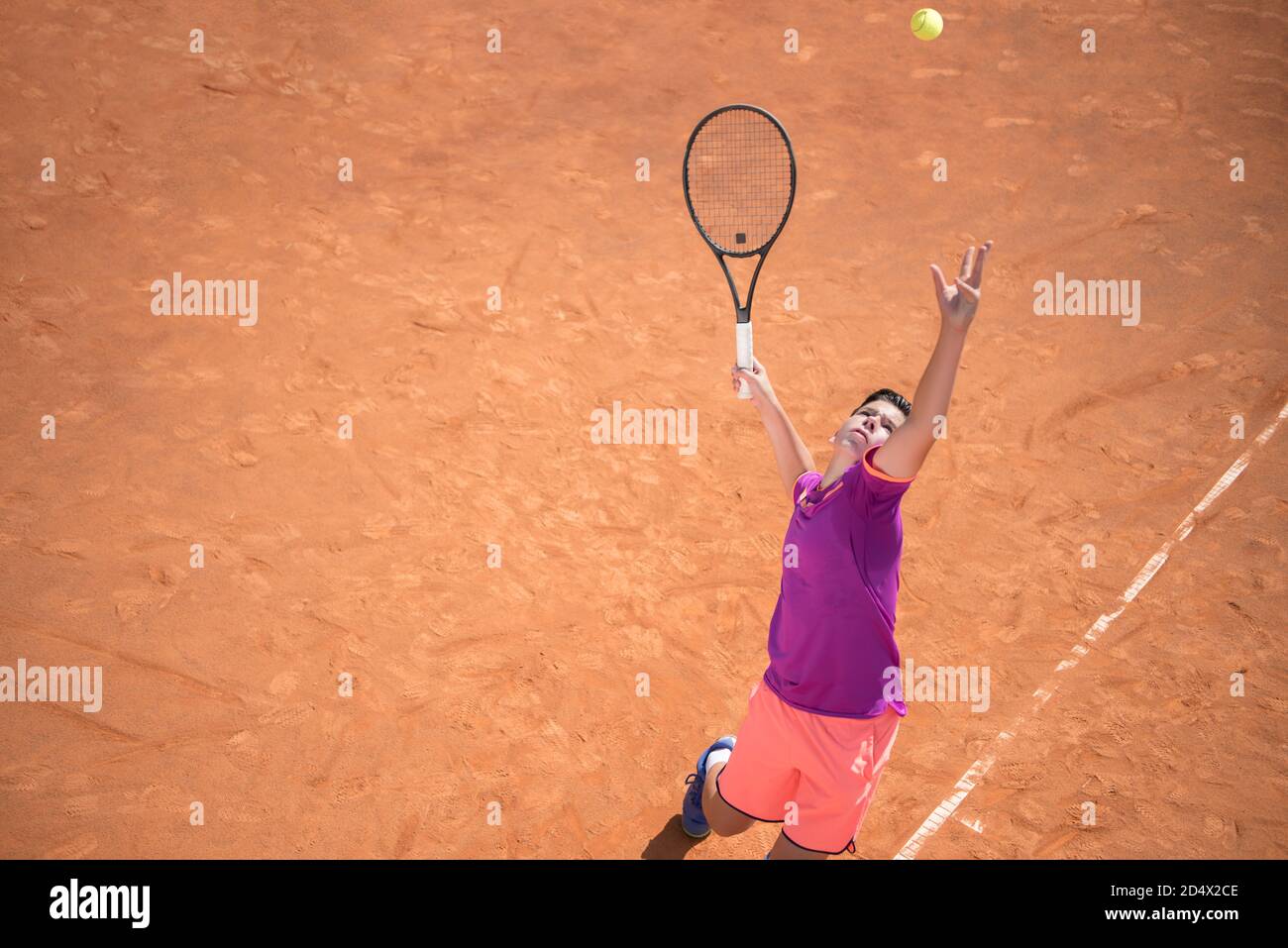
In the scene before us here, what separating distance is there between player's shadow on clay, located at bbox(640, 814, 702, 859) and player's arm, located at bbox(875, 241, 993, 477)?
7.94 ft

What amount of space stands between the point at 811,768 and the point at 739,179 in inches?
234

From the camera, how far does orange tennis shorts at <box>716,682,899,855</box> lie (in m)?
3.83

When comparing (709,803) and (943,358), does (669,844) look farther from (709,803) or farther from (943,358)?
(943,358)

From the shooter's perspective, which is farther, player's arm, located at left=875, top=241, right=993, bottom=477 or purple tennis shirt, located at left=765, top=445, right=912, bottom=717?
purple tennis shirt, located at left=765, top=445, right=912, bottom=717

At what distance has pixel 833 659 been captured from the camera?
3.80 meters

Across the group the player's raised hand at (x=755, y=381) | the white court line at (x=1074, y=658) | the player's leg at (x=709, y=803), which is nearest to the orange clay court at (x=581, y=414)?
the white court line at (x=1074, y=658)

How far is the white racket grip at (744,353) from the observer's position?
4102 mm

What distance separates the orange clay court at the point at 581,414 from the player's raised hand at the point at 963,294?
9.20 feet

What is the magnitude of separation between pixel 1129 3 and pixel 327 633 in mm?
9573

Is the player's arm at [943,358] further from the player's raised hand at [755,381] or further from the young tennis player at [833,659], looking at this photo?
the player's raised hand at [755,381]

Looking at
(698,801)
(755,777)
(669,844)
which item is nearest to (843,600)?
(755,777)

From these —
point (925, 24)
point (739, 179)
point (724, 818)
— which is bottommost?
point (724, 818)

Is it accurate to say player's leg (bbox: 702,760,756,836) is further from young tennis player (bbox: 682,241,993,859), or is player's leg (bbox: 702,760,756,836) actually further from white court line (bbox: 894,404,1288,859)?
white court line (bbox: 894,404,1288,859)

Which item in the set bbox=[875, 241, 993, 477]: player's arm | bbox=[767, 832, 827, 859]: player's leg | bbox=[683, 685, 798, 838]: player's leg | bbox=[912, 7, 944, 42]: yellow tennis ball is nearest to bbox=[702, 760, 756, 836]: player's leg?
bbox=[683, 685, 798, 838]: player's leg
